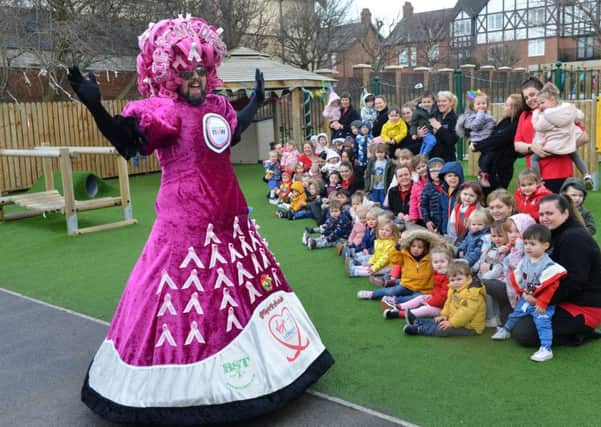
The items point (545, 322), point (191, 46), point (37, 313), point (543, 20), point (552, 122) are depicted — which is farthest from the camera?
point (543, 20)

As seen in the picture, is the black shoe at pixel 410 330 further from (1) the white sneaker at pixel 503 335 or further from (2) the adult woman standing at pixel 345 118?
(2) the adult woman standing at pixel 345 118

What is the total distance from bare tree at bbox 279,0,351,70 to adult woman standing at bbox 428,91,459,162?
66.7ft

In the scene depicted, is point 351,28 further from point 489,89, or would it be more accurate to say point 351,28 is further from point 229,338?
point 229,338

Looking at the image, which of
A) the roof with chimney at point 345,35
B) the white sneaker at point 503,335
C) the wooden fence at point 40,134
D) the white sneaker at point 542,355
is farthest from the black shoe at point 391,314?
the roof with chimney at point 345,35

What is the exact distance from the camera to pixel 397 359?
4.23 meters

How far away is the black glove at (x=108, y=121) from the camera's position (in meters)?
2.99

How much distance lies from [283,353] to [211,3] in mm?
18888

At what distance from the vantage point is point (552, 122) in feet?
20.9

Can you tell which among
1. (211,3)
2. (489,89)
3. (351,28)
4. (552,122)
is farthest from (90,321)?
(351,28)

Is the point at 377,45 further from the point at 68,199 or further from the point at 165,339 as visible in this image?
the point at 165,339

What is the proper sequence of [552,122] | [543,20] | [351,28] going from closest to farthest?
1. [552,122]
2. [351,28]
3. [543,20]

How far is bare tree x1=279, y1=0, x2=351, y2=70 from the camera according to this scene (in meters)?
28.0

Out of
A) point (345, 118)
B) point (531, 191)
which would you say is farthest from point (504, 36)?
point (531, 191)

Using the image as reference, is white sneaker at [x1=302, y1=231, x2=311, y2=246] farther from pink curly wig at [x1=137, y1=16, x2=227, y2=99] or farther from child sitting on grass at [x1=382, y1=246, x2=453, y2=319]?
pink curly wig at [x1=137, y1=16, x2=227, y2=99]
